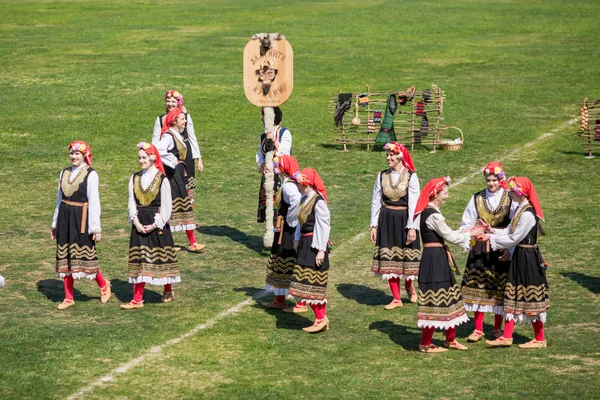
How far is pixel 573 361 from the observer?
1236cm

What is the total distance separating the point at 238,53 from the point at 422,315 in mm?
28606

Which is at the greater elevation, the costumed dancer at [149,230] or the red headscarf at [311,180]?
the red headscarf at [311,180]

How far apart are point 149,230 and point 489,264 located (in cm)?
463

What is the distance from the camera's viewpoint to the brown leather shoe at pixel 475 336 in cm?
1319

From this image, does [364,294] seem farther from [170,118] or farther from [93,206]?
[170,118]

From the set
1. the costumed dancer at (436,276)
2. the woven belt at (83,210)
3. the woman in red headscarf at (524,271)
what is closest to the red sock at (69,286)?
the woven belt at (83,210)

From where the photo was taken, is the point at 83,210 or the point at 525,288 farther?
the point at 83,210

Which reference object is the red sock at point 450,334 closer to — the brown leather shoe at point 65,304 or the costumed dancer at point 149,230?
the costumed dancer at point 149,230

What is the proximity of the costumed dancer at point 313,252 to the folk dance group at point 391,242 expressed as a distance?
0.01 m

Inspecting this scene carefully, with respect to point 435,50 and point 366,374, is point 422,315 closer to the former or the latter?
point 366,374

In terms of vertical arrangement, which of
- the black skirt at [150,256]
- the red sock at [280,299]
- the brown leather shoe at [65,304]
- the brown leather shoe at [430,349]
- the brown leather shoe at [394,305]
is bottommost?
the brown leather shoe at [430,349]

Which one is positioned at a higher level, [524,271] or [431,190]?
[431,190]

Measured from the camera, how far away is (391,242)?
1489 centimetres

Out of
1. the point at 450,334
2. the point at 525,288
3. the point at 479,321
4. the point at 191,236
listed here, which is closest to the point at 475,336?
the point at 479,321
